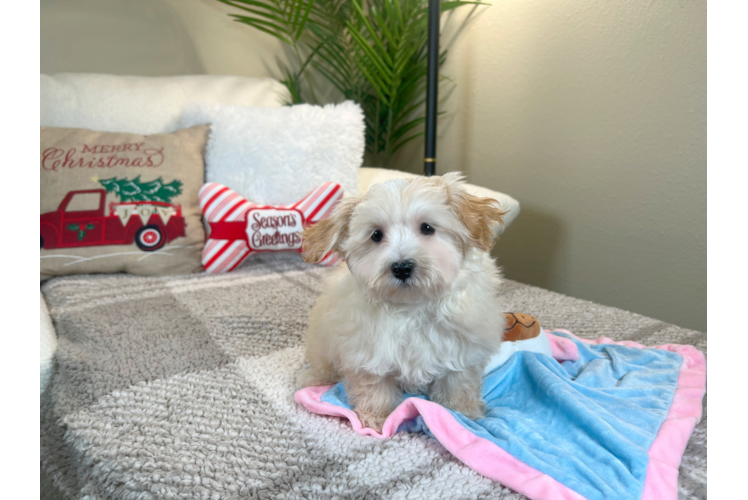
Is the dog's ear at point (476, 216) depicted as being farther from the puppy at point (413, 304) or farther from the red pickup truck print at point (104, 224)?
the red pickup truck print at point (104, 224)

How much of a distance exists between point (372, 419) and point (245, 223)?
936mm

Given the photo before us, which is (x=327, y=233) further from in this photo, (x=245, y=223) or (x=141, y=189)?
(x=141, y=189)

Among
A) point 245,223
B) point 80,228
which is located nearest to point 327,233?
point 245,223

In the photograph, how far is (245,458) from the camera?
0.70 metres

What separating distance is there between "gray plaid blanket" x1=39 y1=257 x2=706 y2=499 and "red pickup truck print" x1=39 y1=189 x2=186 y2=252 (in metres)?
0.17

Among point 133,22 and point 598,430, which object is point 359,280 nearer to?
point 598,430


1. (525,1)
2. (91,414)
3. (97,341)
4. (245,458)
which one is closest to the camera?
(245,458)

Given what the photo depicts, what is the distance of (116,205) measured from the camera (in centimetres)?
150

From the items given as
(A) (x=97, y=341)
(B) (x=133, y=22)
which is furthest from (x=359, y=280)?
(B) (x=133, y=22)

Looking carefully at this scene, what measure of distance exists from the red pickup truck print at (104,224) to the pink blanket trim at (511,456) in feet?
3.03

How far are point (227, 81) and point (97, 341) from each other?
1306 mm

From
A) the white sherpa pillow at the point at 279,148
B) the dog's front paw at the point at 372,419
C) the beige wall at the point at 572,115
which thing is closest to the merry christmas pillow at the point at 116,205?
the white sherpa pillow at the point at 279,148

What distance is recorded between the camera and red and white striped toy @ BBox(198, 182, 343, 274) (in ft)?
5.08

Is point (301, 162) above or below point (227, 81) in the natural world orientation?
below
